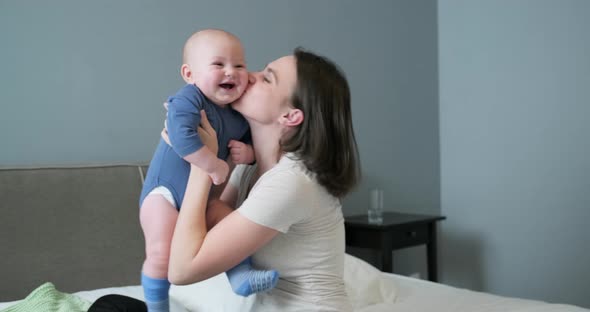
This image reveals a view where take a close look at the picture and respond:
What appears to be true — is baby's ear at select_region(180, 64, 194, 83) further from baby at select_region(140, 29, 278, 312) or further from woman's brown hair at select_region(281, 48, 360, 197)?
woman's brown hair at select_region(281, 48, 360, 197)

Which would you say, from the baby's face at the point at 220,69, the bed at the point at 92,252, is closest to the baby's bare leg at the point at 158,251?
the baby's face at the point at 220,69

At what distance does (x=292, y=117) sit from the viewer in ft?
3.84

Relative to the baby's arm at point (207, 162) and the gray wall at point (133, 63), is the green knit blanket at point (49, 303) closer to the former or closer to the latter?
the baby's arm at point (207, 162)

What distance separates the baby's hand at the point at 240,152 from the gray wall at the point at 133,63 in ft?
3.92

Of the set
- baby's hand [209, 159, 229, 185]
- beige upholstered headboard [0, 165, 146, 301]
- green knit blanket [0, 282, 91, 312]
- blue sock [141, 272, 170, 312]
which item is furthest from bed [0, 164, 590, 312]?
baby's hand [209, 159, 229, 185]

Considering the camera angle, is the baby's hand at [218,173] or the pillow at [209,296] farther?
the pillow at [209,296]

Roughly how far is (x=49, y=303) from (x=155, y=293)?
0.45 meters

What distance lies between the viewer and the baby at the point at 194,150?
3.57 feet

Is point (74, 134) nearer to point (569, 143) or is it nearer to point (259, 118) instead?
point (259, 118)

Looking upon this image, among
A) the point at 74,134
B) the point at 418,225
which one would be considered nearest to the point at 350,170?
the point at 74,134

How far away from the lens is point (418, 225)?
9.98 feet

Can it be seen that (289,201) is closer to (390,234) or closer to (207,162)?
(207,162)

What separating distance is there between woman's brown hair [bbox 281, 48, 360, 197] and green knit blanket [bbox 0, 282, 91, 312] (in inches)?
28.0

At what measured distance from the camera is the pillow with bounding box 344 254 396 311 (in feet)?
6.23
